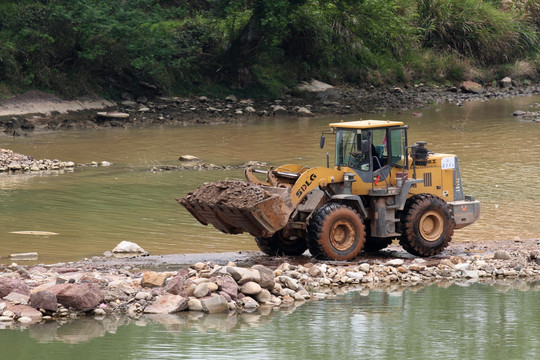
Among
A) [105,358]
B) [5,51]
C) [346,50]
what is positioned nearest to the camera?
[105,358]

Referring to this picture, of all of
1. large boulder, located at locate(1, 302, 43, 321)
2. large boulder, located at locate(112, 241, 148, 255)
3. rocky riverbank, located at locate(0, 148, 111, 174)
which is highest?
rocky riverbank, located at locate(0, 148, 111, 174)

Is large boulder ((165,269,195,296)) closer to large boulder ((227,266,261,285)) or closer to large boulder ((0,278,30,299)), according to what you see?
large boulder ((227,266,261,285))

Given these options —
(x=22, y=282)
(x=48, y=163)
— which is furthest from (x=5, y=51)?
(x=22, y=282)

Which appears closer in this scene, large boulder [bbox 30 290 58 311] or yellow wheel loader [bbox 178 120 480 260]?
large boulder [bbox 30 290 58 311]

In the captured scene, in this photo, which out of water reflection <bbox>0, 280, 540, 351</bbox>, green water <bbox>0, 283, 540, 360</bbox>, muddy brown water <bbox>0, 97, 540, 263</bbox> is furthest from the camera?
muddy brown water <bbox>0, 97, 540, 263</bbox>

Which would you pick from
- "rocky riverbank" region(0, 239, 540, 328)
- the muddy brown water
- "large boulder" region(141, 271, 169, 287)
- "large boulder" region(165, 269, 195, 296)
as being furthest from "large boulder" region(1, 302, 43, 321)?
the muddy brown water

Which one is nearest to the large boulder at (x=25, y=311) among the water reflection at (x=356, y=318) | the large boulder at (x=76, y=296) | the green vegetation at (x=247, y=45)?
the water reflection at (x=356, y=318)

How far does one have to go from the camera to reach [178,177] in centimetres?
2644

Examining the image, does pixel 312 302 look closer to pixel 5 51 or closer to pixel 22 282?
pixel 22 282

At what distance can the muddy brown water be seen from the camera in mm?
18750

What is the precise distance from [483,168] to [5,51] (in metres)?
21.1

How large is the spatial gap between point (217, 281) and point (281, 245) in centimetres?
354

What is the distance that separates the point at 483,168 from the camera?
1081 inches

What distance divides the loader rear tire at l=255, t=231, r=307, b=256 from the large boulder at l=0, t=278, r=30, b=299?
4.97m
